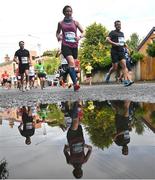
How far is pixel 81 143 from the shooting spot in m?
2.64

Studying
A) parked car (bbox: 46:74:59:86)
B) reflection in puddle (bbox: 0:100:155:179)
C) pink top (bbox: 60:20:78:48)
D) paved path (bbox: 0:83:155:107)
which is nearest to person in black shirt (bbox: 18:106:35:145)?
reflection in puddle (bbox: 0:100:155:179)

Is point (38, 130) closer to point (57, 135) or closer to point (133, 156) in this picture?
point (57, 135)

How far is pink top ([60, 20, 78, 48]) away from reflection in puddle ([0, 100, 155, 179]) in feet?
18.7

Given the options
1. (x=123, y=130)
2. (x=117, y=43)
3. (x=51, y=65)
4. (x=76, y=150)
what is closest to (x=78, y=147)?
(x=76, y=150)

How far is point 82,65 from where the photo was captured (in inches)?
2596

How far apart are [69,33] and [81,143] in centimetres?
745

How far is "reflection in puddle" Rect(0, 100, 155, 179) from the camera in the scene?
1.93 meters

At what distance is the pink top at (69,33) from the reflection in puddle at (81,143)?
5.70 m

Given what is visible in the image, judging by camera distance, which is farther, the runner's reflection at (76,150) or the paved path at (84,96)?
the paved path at (84,96)

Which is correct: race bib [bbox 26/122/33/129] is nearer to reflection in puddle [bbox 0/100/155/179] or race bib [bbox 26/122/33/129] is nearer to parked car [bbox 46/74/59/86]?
reflection in puddle [bbox 0/100/155/179]

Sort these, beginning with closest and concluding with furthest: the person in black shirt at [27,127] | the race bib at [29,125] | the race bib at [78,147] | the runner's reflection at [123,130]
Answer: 1. the race bib at [78,147]
2. the runner's reflection at [123,130]
3. the person in black shirt at [27,127]
4. the race bib at [29,125]

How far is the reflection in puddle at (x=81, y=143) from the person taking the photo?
193 cm

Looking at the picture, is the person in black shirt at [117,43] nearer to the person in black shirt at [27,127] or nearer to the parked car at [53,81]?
the person in black shirt at [27,127]

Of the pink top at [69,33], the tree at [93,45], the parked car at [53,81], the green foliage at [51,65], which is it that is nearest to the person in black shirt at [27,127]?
the pink top at [69,33]
